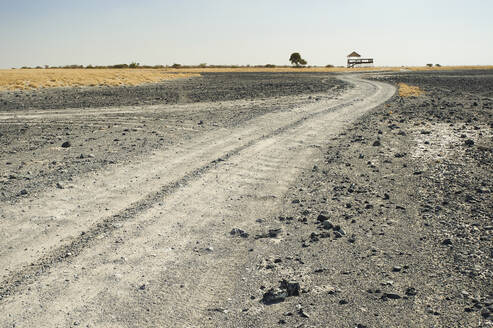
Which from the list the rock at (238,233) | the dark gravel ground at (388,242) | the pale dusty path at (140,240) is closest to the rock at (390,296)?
the dark gravel ground at (388,242)

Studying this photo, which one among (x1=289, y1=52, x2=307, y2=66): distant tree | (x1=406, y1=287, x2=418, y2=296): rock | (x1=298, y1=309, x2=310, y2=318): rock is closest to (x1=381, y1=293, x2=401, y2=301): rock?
(x1=406, y1=287, x2=418, y2=296): rock

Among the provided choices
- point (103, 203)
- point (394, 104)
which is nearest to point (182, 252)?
point (103, 203)

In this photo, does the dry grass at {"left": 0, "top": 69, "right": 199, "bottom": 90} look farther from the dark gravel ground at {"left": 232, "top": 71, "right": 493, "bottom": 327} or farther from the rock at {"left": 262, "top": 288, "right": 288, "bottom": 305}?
the rock at {"left": 262, "top": 288, "right": 288, "bottom": 305}

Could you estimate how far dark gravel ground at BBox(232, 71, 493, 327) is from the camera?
4.48 metres

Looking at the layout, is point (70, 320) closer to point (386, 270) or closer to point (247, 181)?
point (386, 270)

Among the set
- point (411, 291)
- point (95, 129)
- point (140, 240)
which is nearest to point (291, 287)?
point (411, 291)

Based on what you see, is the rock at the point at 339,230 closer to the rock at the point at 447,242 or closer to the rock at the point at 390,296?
the rock at the point at 447,242

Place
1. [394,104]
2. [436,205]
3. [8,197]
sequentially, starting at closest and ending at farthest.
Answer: [436,205]
[8,197]
[394,104]

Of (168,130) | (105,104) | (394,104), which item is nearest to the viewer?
(168,130)

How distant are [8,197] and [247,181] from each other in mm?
4842

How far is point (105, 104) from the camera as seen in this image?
80.1 feet

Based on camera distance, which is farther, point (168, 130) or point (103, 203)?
point (168, 130)

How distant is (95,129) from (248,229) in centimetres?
1153

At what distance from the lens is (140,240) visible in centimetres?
622
